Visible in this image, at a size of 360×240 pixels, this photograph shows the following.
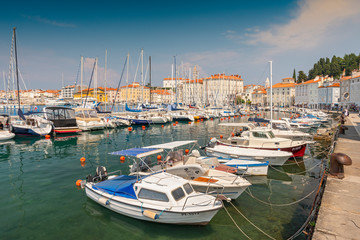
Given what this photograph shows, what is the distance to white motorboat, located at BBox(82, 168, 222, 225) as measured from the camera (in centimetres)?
945

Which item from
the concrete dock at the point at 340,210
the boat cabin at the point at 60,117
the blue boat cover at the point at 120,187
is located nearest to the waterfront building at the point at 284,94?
the boat cabin at the point at 60,117

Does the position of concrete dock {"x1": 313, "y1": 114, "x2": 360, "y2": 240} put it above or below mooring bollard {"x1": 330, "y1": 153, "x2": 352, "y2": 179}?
below

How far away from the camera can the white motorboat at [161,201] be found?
31.0ft

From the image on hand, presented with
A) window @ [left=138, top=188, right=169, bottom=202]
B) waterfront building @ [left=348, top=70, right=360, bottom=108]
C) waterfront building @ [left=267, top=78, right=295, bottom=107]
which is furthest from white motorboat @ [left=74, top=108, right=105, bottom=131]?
waterfront building @ [left=267, top=78, right=295, bottom=107]

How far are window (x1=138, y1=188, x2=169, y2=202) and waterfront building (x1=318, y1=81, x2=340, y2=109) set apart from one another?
388 ft

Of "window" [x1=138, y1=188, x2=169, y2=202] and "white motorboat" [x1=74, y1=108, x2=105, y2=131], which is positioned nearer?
"window" [x1=138, y1=188, x2=169, y2=202]

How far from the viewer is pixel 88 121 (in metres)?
40.6

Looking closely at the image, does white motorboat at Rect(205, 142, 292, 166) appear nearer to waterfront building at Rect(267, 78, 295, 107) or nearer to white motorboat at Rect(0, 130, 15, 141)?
white motorboat at Rect(0, 130, 15, 141)

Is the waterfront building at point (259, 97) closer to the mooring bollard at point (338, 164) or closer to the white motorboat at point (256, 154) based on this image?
the white motorboat at point (256, 154)

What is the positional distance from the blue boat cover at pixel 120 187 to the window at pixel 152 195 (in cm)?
49

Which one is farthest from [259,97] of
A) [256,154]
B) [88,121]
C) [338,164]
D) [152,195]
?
[152,195]

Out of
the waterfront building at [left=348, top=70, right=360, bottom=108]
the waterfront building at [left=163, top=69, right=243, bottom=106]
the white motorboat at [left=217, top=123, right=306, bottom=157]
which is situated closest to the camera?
the white motorboat at [left=217, top=123, right=306, bottom=157]

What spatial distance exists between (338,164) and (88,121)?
123 ft

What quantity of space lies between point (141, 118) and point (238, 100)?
426ft
